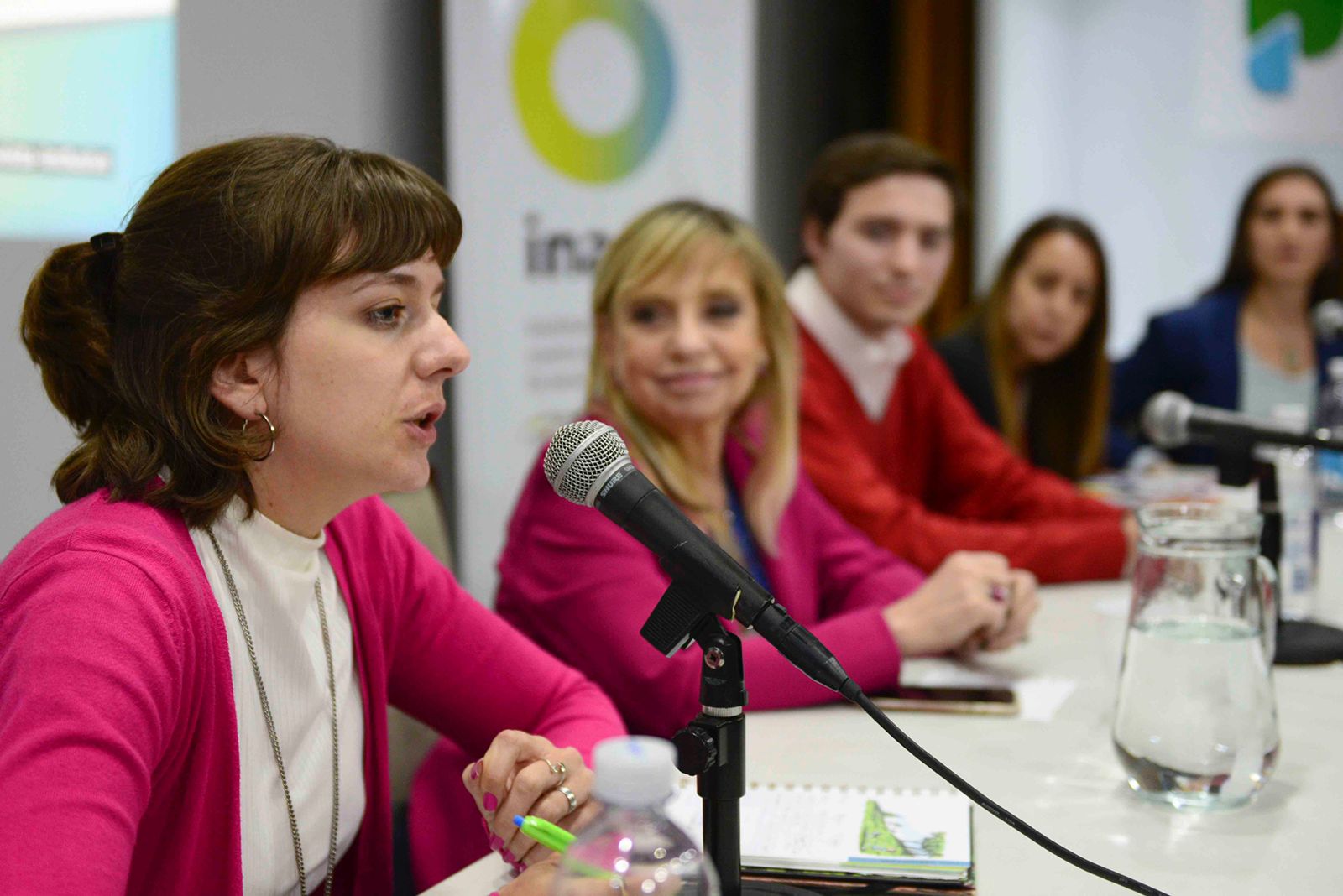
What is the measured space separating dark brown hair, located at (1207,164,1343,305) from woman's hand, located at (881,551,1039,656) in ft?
7.53

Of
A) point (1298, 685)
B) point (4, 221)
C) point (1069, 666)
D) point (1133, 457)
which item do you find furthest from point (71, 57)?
point (1133, 457)

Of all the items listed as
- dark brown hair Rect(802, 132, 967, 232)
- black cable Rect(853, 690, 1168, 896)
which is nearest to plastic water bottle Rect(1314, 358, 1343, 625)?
dark brown hair Rect(802, 132, 967, 232)

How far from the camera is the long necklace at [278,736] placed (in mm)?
1058

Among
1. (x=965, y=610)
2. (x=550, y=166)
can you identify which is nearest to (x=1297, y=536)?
(x=965, y=610)

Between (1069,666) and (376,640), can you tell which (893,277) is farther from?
(376,640)

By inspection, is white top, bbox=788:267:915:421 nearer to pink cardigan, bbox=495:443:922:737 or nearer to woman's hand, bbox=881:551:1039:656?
woman's hand, bbox=881:551:1039:656

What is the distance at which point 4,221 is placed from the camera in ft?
6.54

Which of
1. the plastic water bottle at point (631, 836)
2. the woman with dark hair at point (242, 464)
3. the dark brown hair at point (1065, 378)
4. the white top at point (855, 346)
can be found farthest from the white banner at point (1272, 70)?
the plastic water bottle at point (631, 836)

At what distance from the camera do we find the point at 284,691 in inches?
43.6

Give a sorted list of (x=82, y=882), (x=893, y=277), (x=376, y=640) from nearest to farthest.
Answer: (x=82, y=882) < (x=376, y=640) < (x=893, y=277)

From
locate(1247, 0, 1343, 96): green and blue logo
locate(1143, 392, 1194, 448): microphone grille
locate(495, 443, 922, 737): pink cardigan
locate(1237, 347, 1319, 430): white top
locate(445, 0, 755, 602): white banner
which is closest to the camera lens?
locate(495, 443, 922, 737): pink cardigan

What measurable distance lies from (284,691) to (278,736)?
38 mm

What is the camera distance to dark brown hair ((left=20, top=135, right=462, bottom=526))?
101 centimetres

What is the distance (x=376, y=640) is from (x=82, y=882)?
1.47 ft
